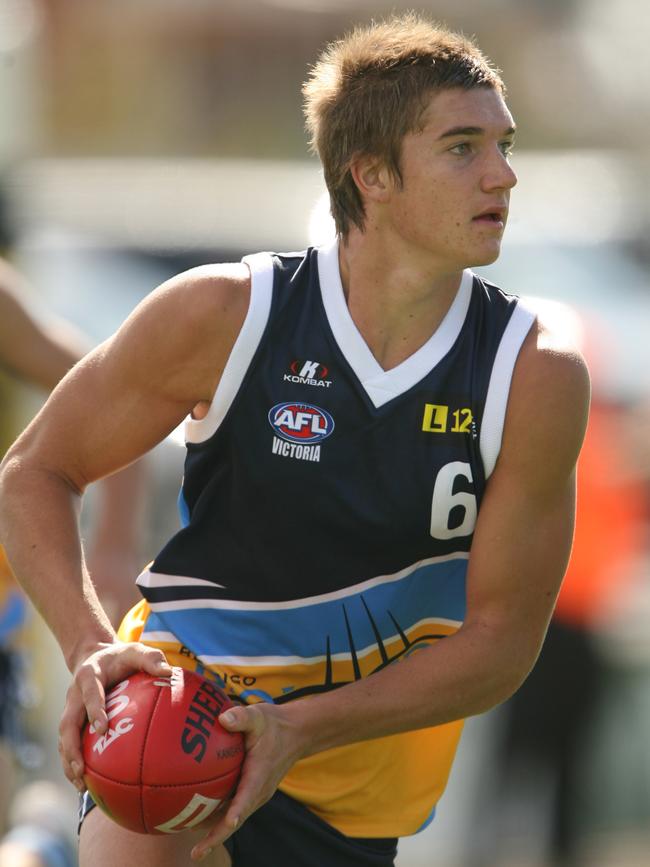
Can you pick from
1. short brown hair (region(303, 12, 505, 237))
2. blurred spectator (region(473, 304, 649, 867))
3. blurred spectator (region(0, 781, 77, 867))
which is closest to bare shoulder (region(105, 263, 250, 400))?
short brown hair (region(303, 12, 505, 237))

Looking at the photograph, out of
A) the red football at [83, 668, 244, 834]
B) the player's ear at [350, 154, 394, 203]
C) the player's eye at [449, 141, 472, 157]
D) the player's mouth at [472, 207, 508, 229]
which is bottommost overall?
the red football at [83, 668, 244, 834]

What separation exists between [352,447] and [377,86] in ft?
2.77

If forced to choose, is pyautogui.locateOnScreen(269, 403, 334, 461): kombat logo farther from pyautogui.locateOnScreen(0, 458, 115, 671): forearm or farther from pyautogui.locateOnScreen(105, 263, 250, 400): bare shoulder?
pyautogui.locateOnScreen(0, 458, 115, 671): forearm

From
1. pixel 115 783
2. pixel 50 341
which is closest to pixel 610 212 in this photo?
pixel 50 341

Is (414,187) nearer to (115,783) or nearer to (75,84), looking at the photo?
(115,783)

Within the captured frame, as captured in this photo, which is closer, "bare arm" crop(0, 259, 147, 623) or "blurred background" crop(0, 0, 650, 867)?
"bare arm" crop(0, 259, 147, 623)

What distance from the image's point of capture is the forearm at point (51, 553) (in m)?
3.75

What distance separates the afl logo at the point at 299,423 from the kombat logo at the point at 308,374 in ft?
0.20

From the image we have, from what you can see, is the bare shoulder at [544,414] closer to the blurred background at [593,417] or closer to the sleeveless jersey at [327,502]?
the sleeveless jersey at [327,502]

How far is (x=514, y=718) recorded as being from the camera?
29.1 ft

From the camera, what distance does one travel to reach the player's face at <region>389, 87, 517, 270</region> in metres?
3.82

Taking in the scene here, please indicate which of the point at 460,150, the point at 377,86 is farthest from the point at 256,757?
the point at 377,86

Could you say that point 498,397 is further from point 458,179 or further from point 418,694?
point 418,694

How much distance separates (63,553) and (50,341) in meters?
1.71
